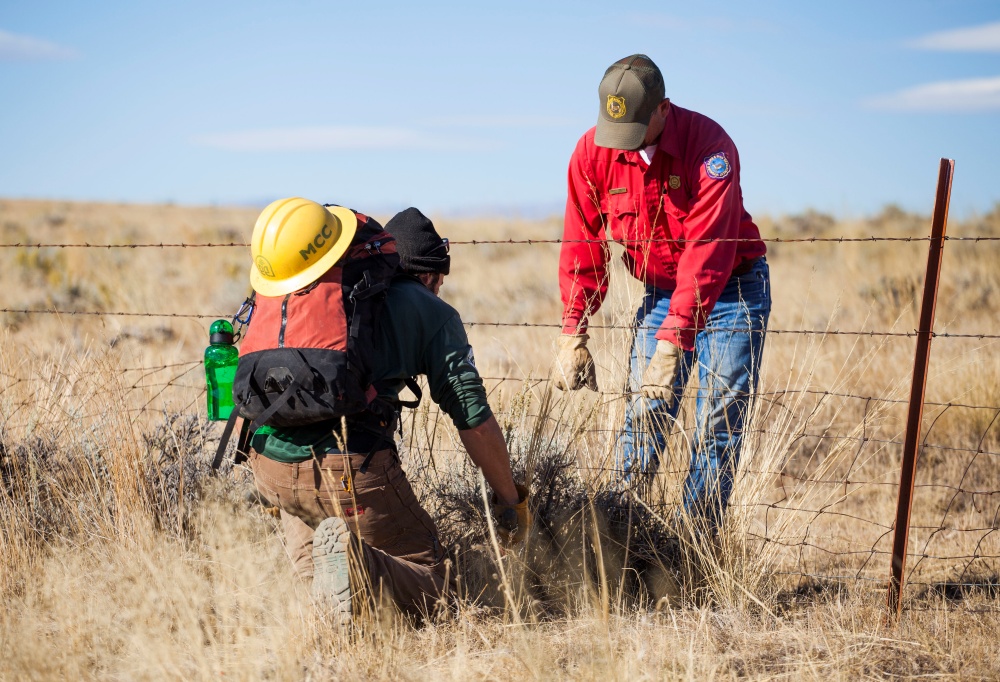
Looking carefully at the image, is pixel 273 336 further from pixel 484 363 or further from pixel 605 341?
pixel 484 363

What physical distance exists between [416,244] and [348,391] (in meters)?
0.64

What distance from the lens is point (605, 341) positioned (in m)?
3.41

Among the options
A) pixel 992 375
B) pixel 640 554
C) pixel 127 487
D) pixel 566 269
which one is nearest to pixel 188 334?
pixel 127 487

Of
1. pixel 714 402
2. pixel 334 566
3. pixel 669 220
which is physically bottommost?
pixel 334 566

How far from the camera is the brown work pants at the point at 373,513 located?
8.48 ft

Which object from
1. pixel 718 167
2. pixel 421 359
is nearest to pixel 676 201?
pixel 718 167

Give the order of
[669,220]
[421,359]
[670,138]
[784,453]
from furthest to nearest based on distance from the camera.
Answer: [669,220]
[670,138]
[784,453]
[421,359]

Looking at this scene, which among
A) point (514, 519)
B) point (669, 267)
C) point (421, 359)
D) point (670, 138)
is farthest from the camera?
point (669, 267)

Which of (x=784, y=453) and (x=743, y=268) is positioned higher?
(x=743, y=268)

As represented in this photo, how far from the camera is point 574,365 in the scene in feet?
11.2

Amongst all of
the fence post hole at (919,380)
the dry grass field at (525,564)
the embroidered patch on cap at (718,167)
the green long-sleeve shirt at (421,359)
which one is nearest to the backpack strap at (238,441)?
the green long-sleeve shirt at (421,359)

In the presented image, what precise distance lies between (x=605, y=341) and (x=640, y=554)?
89 cm

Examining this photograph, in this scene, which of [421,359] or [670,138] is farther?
[670,138]

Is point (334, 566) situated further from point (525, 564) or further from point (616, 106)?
point (616, 106)
